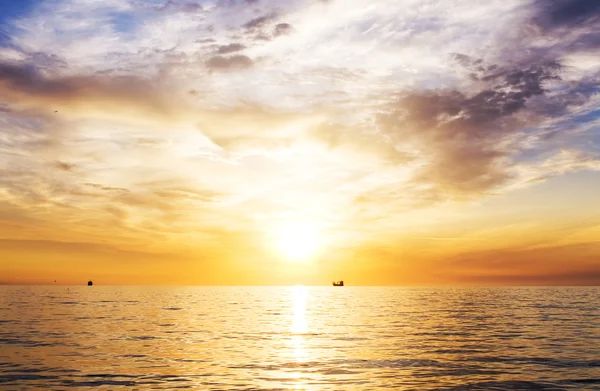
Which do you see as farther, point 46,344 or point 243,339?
point 243,339

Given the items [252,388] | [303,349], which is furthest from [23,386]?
[303,349]

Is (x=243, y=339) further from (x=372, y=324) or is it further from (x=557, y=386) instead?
(x=557, y=386)

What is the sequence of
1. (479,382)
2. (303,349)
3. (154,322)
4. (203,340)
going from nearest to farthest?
1. (479,382)
2. (303,349)
3. (203,340)
4. (154,322)

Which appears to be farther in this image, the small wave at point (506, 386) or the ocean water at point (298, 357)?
the ocean water at point (298, 357)

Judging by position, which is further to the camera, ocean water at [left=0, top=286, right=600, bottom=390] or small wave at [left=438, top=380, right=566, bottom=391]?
ocean water at [left=0, top=286, right=600, bottom=390]

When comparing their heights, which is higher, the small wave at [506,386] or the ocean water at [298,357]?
the ocean water at [298,357]

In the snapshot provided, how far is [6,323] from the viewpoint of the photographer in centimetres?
6706

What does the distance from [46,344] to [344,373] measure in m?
29.3

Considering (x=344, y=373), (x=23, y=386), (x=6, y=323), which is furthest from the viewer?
(x=6, y=323)

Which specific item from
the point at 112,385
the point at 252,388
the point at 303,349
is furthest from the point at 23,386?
the point at 303,349

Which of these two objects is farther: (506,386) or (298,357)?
(298,357)

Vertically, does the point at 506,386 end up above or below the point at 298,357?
below

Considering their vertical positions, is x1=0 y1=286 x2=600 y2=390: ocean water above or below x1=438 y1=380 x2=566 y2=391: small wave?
above

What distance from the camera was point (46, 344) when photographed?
46.8 m
